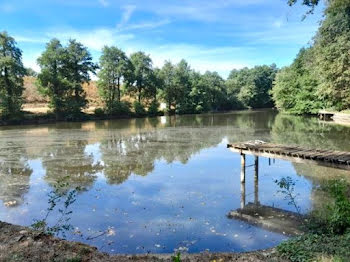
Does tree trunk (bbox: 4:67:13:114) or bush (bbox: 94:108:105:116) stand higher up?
tree trunk (bbox: 4:67:13:114)

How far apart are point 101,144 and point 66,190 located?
11.2 metres

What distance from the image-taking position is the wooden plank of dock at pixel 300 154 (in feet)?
29.4

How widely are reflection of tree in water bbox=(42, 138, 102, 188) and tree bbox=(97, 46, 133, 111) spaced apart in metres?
30.5

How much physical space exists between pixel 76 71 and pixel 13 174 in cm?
3476

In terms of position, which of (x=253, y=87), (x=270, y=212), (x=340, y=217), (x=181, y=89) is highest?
(x=253, y=87)

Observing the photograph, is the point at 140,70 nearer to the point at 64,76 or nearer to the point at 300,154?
the point at 64,76

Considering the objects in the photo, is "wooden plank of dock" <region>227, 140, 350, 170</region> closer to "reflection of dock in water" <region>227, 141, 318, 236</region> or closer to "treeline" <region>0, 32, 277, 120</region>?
"reflection of dock in water" <region>227, 141, 318, 236</region>

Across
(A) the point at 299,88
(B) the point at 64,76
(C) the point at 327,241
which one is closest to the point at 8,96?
(B) the point at 64,76

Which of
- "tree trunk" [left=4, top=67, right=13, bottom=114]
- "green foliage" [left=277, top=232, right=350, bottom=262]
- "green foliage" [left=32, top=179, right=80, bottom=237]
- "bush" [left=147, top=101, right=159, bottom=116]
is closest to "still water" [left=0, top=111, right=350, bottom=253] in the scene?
"green foliage" [left=32, top=179, right=80, bottom=237]

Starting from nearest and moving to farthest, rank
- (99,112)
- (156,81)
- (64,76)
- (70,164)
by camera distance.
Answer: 1. (70,164)
2. (64,76)
3. (99,112)
4. (156,81)

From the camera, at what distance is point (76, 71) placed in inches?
1811

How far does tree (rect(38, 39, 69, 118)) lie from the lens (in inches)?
1679

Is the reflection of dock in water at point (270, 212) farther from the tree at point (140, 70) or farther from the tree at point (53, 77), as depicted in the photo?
the tree at point (140, 70)

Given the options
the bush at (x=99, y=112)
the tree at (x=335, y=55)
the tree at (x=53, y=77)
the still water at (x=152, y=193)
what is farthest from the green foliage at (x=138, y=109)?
the still water at (x=152, y=193)
